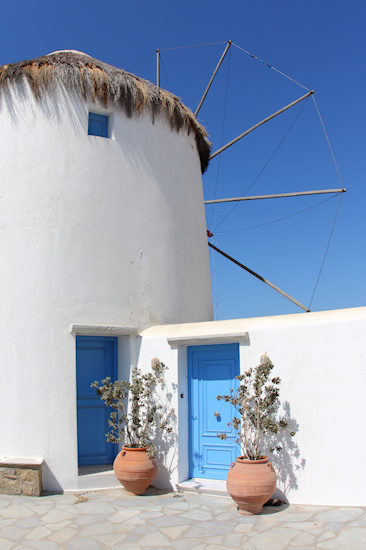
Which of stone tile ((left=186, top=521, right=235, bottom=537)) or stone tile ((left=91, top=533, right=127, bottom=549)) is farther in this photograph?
stone tile ((left=186, top=521, right=235, bottom=537))

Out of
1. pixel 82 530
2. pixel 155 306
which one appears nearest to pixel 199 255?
pixel 155 306

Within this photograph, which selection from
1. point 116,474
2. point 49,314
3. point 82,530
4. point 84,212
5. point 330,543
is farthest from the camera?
point 84,212

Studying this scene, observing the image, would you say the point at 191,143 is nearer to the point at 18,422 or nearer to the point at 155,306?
the point at 155,306

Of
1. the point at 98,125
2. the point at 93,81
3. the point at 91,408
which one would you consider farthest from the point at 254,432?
the point at 93,81

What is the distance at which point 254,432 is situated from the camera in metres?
6.57

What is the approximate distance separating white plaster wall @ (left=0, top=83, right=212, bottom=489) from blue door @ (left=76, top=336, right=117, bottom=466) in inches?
20.3

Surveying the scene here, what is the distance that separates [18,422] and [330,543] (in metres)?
4.32

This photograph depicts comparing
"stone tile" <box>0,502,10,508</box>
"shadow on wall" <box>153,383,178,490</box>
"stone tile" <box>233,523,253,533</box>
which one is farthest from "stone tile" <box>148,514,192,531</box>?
"stone tile" <box>0,502,10,508</box>

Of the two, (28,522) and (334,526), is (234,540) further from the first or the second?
(28,522)

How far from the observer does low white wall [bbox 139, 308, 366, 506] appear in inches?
234

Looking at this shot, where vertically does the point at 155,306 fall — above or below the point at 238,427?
above

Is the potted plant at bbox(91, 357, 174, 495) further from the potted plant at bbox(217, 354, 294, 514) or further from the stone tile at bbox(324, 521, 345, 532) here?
the stone tile at bbox(324, 521, 345, 532)

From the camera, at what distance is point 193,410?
7.37m

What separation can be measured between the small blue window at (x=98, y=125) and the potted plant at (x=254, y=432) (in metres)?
4.47
